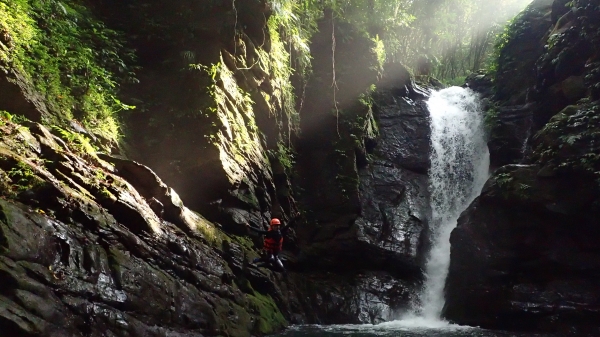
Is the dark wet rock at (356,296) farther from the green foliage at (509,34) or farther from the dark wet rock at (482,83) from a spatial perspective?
the green foliage at (509,34)

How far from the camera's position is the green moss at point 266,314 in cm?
933

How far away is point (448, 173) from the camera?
17.8 metres

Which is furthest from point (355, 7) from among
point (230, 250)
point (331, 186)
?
point (230, 250)

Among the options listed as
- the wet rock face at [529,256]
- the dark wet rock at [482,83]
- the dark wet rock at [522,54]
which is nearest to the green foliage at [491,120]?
the dark wet rock at [522,54]

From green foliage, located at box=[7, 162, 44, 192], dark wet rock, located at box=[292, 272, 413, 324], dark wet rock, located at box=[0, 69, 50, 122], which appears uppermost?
dark wet rock, located at box=[0, 69, 50, 122]

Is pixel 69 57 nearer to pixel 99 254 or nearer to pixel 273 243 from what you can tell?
pixel 99 254

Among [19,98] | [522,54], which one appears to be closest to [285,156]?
[19,98]

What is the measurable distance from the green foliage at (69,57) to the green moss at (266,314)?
17.4 feet

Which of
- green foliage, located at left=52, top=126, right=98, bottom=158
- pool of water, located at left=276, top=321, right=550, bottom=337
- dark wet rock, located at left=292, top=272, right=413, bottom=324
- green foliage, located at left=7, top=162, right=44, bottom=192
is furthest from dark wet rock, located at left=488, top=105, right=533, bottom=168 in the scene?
green foliage, located at left=7, top=162, right=44, bottom=192

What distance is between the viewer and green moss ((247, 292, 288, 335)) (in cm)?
933

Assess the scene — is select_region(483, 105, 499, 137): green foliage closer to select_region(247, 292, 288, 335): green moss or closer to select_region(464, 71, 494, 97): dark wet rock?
select_region(464, 71, 494, 97): dark wet rock

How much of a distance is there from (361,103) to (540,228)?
8.81m

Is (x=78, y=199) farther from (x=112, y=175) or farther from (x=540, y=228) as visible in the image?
(x=540, y=228)

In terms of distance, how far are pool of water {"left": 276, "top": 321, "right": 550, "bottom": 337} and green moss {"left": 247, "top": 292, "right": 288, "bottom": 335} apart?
29cm
